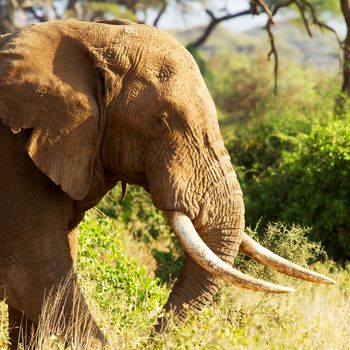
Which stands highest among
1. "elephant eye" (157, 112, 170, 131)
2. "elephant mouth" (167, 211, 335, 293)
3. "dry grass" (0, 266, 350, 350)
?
"elephant eye" (157, 112, 170, 131)

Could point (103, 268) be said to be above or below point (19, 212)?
below

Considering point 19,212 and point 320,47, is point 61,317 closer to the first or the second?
point 19,212

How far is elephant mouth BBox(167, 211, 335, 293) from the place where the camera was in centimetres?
513

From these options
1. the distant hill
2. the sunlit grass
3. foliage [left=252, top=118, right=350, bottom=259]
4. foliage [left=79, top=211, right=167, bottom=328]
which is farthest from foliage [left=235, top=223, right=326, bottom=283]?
the distant hill

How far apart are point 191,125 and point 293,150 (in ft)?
21.4

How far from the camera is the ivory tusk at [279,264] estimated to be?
17.7 feet

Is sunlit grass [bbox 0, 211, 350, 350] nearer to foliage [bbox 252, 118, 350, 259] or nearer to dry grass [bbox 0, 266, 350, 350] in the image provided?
dry grass [bbox 0, 266, 350, 350]

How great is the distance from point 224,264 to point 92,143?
3.27ft

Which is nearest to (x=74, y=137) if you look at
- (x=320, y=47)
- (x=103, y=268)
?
(x=103, y=268)

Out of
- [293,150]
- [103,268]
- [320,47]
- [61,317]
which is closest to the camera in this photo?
[61,317]

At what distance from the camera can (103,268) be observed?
24.0 feet

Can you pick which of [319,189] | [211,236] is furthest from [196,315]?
[319,189]

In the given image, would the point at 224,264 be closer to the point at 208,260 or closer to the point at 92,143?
the point at 208,260

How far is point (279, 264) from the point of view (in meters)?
5.57
